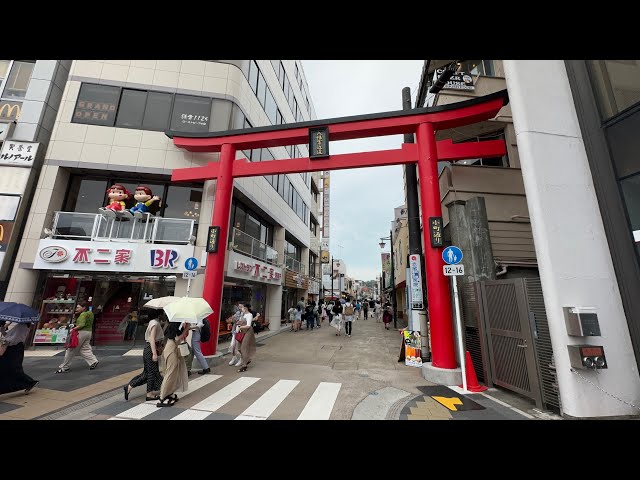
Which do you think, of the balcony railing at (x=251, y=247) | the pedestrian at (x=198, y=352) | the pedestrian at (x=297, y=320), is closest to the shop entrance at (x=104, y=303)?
the balcony railing at (x=251, y=247)

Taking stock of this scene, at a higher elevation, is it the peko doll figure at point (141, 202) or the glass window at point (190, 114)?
the glass window at point (190, 114)

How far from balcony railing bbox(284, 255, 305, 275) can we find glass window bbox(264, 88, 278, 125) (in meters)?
9.25

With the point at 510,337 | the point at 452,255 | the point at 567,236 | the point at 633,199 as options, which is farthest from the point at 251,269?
the point at 633,199

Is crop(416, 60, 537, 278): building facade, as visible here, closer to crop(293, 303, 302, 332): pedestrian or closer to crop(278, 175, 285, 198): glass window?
crop(278, 175, 285, 198): glass window

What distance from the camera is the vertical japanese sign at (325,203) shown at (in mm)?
35219

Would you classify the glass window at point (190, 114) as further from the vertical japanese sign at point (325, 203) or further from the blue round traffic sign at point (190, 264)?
the vertical japanese sign at point (325, 203)

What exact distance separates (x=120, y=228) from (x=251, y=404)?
29.6 feet

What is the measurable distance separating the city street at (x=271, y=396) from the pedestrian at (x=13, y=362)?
241mm

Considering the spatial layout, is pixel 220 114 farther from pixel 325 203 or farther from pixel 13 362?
pixel 325 203

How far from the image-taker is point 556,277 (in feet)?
14.8

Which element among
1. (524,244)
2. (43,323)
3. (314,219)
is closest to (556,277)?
(524,244)

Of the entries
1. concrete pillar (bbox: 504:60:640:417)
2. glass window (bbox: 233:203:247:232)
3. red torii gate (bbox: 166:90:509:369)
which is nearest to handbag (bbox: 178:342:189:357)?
red torii gate (bbox: 166:90:509:369)

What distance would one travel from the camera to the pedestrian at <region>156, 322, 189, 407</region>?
4.79 metres
